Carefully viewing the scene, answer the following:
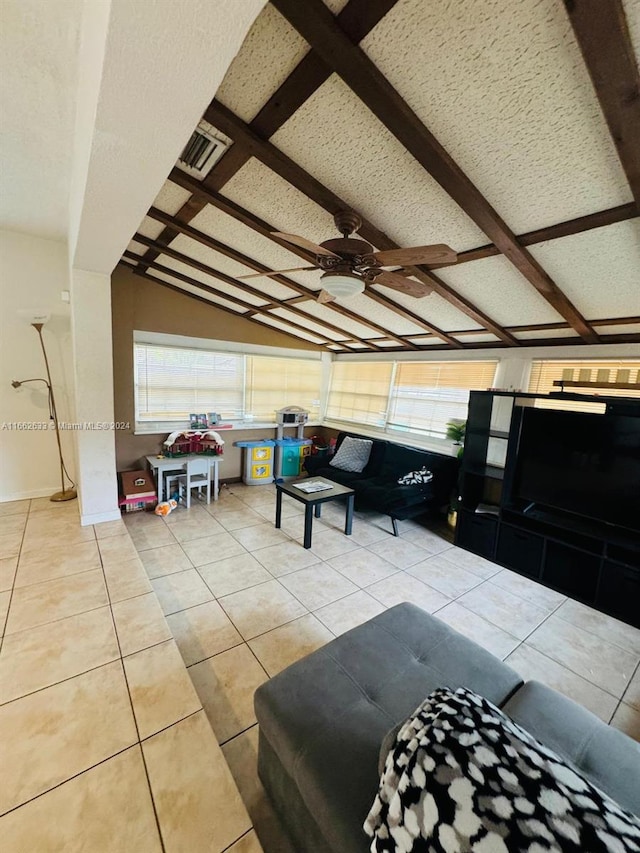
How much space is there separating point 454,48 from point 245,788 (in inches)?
116

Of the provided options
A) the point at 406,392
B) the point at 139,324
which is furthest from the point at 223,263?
the point at 406,392

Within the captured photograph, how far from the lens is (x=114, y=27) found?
92 cm

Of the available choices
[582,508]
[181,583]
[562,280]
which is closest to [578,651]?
[582,508]

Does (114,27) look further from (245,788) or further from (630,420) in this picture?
(630,420)

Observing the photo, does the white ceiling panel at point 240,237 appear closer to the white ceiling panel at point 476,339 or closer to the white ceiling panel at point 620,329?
the white ceiling panel at point 476,339

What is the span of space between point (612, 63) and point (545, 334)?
243cm

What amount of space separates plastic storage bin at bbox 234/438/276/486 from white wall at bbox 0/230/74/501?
2122 mm

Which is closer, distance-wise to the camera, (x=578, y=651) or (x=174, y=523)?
(x=578, y=651)

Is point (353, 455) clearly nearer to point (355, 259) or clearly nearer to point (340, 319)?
point (340, 319)

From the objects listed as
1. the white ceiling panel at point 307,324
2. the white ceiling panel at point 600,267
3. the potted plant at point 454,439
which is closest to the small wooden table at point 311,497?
the potted plant at point 454,439

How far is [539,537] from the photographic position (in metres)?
2.91

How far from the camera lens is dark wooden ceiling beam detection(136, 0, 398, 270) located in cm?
116

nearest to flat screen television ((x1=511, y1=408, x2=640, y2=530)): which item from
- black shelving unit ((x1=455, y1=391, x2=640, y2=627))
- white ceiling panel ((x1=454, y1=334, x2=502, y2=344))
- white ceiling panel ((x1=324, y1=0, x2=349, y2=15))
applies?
black shelving unit ((x1=455, y1=391, x2=640, y2=627))

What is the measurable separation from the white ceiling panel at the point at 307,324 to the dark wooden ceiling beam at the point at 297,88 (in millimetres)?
2086
